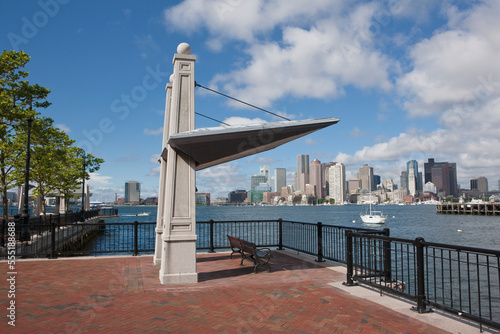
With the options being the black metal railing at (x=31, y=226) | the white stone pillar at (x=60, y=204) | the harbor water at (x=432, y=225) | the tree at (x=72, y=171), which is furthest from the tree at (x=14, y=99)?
the harbor water at (x=432, y=225)

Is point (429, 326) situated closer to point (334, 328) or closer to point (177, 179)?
point (334, 328)

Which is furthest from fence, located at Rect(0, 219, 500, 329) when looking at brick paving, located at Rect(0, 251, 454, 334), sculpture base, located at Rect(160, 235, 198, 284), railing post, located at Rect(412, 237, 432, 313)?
sculpture base, located at Rect(160, 235, 198, 284)

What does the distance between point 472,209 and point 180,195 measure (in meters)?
114

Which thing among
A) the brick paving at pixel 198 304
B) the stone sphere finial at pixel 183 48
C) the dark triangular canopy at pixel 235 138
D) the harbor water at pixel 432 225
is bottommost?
the harbor water at pixel 432 225

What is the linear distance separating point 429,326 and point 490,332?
2.56 feet

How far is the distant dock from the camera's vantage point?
3844 inches

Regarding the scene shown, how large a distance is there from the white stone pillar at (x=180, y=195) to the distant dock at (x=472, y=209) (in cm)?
11002

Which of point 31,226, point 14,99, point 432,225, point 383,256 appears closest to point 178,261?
point 383,256

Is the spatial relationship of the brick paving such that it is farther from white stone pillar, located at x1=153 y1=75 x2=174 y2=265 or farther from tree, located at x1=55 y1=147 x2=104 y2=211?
tree, located at x1=55 y1=147 x2=104 y2=211

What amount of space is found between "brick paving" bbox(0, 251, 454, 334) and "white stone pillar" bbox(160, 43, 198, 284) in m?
0.52

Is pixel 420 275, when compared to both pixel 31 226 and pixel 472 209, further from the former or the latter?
pixel 472 209

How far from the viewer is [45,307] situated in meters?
6.40

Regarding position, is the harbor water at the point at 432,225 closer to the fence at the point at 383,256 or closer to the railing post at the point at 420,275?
the fence at the point at 383,256

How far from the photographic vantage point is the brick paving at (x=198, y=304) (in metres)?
5.41
